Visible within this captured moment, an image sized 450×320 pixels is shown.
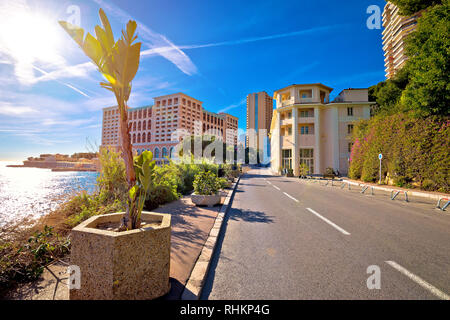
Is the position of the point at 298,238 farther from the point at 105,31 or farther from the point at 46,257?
the point at 105,31

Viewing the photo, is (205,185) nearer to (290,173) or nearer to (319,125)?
(290,173)

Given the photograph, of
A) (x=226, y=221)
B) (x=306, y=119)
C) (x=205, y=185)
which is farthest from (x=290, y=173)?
(x=226, y=221)

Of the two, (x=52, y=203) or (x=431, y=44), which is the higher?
(x=431, y=44)

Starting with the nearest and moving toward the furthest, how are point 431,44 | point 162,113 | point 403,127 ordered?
point 431,44 < point 403,127 < point 162,113

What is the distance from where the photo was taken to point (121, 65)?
88.6 inches

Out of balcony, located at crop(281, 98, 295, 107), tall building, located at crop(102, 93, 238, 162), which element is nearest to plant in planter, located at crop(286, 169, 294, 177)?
balcony, located at crop(281, 98, 295, 107)

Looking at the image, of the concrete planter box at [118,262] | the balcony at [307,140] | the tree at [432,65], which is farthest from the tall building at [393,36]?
the concrete planter box at [118,262]

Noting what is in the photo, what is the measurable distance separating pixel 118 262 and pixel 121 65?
215 cm

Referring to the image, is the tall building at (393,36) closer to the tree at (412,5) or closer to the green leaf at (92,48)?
the tree at (412,5)

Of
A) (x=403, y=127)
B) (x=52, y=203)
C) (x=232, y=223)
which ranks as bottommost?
(x=232, y=223)

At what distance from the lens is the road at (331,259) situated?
7.55 ft
